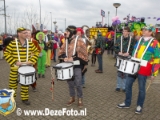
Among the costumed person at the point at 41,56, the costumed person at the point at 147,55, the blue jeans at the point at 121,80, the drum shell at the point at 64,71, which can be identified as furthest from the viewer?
the costumed person at the point at 41,56

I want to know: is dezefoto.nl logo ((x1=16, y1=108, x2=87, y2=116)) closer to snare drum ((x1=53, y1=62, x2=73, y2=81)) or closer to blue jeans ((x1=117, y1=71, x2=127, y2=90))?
snare drum ((x1=53, y1=62, x2=73, y2=81))

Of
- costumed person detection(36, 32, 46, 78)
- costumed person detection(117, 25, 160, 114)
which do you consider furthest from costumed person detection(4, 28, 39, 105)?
costumed person detection(36, 32, 46, 78)

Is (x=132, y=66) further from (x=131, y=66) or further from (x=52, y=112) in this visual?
(x=52, y=112)

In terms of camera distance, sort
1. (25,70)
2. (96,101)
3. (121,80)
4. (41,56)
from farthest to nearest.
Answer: (41,56)
(121,80)
(96,101)
(25,70)

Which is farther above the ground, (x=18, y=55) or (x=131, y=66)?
(x=18, y=55)

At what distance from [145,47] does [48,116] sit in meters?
2.60

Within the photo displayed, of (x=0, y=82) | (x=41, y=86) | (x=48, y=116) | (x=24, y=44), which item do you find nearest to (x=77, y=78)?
(x=48, y=116)

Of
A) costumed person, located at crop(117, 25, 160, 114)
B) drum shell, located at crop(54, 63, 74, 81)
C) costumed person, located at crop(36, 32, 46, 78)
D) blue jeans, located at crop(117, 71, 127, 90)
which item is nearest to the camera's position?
costumed person, located at crop(117, 25, 160, 114)

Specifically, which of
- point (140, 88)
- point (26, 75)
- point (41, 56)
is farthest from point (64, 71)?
point (41, 56)

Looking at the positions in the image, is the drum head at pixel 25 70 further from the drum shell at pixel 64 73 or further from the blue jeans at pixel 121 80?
the blue jeans at pixel 121 80

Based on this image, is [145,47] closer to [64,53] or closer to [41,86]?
[64,53]

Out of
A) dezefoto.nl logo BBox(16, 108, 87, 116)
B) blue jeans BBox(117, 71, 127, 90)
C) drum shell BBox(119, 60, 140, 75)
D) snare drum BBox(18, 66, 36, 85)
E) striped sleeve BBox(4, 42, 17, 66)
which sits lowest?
dezefoto.nl logo BBox(16, 108, 87, 116)

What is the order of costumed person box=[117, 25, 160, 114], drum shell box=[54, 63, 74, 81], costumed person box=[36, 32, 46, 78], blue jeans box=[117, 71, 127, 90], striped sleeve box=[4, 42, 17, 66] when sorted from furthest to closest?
costumed person box=[36, 32, 46, 78]
blue jeans box=[117, 71, 127, 90]
striped sleeve box=[4, 42, 17, 66]
drum shell box=[54, 63, 74, 81]
costumed person box=[117, 25, 160, 114]

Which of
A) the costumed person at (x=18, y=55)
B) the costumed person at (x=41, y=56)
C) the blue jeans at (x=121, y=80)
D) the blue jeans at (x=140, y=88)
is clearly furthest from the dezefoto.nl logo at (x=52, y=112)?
the costumed person at (x=41, y=56)
